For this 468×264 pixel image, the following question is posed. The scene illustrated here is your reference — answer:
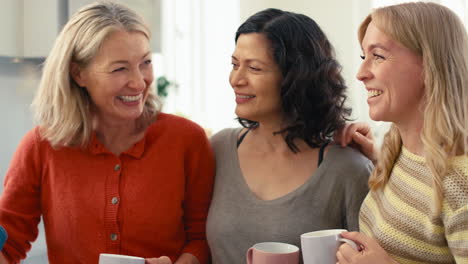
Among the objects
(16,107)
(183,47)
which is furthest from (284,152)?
(183,47)

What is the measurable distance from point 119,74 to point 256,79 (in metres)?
0.38

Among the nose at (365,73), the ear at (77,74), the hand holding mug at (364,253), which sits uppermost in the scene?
the nose at (365,73)

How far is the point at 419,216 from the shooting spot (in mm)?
962

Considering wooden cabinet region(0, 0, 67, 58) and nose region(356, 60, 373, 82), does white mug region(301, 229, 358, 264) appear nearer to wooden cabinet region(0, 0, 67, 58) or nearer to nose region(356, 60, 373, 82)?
nose region(356, 60, 373, 82)

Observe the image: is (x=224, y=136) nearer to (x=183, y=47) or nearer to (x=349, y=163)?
(x=349, y=163)

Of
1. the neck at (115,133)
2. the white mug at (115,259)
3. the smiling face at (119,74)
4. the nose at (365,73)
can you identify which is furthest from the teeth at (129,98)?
A: the nose at (365,73)

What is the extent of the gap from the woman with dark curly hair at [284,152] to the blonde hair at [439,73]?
14.7 inches

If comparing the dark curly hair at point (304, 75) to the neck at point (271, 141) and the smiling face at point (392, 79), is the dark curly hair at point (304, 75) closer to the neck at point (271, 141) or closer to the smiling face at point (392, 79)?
the neck at point (271, 141)

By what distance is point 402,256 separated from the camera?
1.00m

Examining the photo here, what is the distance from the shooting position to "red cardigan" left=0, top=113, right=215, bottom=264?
1.36 meters

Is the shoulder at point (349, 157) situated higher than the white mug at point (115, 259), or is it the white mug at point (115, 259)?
the shoulder at point (349, 157)

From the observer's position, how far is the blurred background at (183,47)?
197 centimetres

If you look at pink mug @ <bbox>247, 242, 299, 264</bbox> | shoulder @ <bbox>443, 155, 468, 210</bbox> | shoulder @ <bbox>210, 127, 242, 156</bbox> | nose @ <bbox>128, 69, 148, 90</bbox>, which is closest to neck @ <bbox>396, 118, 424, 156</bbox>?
shoulder @ <bbox>443, 155, 468, 210</bbox>

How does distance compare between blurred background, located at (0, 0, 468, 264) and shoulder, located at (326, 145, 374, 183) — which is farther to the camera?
blurred background, located at (0, 0, 468, 264)
